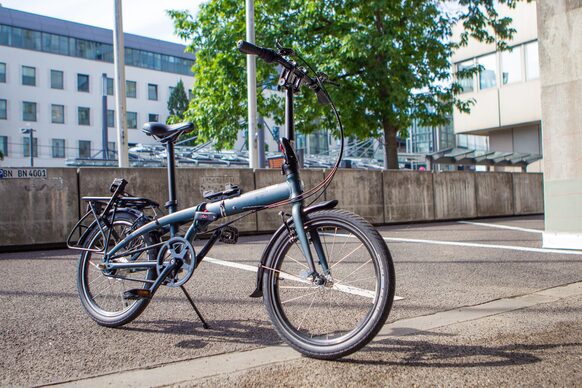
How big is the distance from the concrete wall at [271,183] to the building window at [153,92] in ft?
163

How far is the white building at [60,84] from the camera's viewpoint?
50844 mm

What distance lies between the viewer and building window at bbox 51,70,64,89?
5422cm

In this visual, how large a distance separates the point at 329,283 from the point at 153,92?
61983 millimetres

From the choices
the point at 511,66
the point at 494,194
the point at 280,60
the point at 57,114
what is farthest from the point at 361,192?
the point at 57,114

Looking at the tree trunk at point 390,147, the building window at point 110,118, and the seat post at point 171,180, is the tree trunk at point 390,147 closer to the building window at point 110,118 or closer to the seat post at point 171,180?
the seat post at point 171,180

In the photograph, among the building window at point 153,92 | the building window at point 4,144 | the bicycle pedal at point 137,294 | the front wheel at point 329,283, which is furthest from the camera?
the building window at point 153,92

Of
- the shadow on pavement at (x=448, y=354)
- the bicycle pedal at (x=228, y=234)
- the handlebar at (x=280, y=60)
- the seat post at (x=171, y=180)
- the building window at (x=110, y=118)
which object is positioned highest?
the building window at (x=110, y=118)

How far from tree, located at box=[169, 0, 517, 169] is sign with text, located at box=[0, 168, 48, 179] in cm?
1058

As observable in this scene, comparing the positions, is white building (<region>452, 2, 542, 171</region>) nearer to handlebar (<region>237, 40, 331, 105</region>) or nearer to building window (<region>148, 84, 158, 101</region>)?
handlebar (<region>237, 40, 331, 105</region>)

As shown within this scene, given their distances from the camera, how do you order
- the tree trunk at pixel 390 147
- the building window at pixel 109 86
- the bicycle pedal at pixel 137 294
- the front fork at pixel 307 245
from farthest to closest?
1. the building window at pixel 109 86
2. the tree trunk at pixel 390 147
3. the bicycle pedal at pixel 137 294
4. the front fork at pixel 307 245

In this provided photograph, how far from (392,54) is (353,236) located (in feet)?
50.5

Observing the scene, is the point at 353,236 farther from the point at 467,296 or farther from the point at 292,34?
the point at 292,34

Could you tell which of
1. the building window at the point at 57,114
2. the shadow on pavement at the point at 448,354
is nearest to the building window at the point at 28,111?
the building window at the point at 57,114

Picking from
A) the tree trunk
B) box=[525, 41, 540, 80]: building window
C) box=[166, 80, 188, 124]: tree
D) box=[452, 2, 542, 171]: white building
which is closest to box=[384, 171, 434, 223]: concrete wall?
the tree trunk
